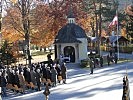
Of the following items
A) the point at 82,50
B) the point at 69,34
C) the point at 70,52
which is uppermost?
the point at 69,34

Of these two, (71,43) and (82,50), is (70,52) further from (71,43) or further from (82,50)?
(82,50)

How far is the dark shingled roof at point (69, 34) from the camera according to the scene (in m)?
50.6

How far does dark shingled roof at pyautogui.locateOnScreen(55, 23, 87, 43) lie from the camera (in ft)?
166

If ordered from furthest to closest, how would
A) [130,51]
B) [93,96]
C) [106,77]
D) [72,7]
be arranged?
[130,51]
[72,7]
[106,77]
[93,96]

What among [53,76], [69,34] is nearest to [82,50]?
[69,34]

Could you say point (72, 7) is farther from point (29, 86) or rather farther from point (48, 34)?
point (29, 86)

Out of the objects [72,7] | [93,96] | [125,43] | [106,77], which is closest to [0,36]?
[72,7]

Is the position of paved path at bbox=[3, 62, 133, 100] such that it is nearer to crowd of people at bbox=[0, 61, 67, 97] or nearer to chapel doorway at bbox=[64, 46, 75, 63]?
crowd of people at bbox=[0, 61, 67, 97]

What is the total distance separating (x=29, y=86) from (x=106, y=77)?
8.49 meters

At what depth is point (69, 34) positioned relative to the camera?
51312 millimetres

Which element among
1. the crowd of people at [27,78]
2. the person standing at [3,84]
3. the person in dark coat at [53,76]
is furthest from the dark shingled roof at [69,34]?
the person standing at [3,84]

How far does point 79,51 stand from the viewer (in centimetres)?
5069

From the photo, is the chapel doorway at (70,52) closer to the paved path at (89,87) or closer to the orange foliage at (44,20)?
the orange foliage at (44,20)

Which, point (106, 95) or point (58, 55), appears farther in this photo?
point (58, 55)
